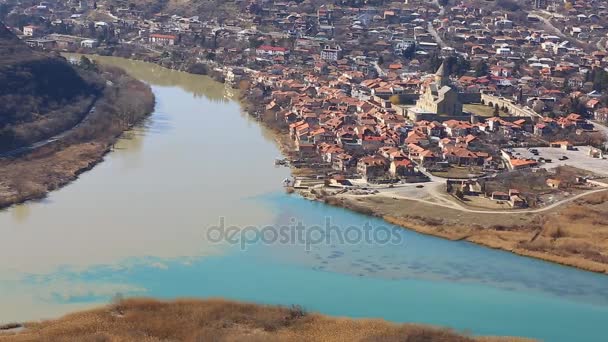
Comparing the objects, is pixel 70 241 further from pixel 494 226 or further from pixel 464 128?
pixel 464 128

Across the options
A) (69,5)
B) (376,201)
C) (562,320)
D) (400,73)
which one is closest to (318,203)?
(376,201)

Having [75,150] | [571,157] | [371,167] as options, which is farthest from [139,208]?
[571,157]

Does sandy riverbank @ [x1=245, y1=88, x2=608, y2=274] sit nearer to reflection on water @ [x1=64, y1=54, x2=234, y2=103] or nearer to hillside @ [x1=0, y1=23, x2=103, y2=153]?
hillside @ [x1=0, y1=23, x2=103, y2=153]

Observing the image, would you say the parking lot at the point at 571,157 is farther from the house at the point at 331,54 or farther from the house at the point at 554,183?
the house at the point at 331,54

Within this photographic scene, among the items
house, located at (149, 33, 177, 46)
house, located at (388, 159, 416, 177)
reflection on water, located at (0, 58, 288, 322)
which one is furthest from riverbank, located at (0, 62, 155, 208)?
house, located at (149, 33, 177, 46)

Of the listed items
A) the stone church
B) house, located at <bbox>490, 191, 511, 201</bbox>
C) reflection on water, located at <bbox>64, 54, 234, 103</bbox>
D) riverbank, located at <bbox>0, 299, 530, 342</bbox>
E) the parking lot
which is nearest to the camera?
riverbank, located at <bbox>0, 299, 530, 342</bbox>

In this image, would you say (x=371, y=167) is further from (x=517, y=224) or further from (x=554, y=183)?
(x=517, y=224)
